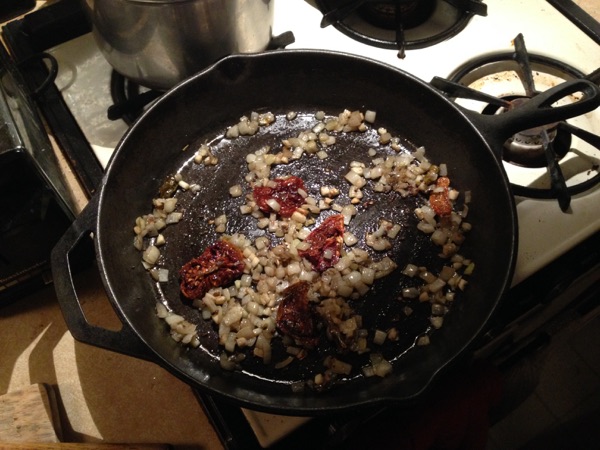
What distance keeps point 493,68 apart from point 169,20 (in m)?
0.72

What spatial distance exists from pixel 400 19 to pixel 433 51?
0.35 feet

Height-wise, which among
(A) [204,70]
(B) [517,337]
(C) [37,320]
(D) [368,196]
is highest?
(A) [204,70]

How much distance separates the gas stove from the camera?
3.27 ft

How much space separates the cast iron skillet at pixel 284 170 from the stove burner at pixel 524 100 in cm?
10

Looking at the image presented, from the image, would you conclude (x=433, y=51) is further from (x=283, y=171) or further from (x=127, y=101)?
(x=127, y=101)

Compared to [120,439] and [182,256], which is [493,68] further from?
[120,439]

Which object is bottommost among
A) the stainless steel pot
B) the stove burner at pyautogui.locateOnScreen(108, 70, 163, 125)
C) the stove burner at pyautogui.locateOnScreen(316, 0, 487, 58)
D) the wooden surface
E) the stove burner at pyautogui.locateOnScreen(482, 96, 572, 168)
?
the wooden surface

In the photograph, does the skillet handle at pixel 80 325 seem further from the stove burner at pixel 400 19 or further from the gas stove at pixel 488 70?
the stove burner at pixel 400 19

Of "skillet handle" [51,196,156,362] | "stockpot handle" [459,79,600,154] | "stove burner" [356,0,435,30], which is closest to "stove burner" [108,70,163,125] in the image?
"skillet handle" [51,196,156,362]

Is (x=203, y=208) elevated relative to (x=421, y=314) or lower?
elevated

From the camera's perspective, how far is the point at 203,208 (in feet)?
3.53

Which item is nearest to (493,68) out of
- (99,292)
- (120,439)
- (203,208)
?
(203,208)

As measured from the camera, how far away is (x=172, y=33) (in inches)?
36.6

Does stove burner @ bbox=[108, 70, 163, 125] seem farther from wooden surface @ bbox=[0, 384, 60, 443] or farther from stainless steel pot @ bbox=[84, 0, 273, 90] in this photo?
wooden surface @ bbox=[0, 384, 60, 443]
